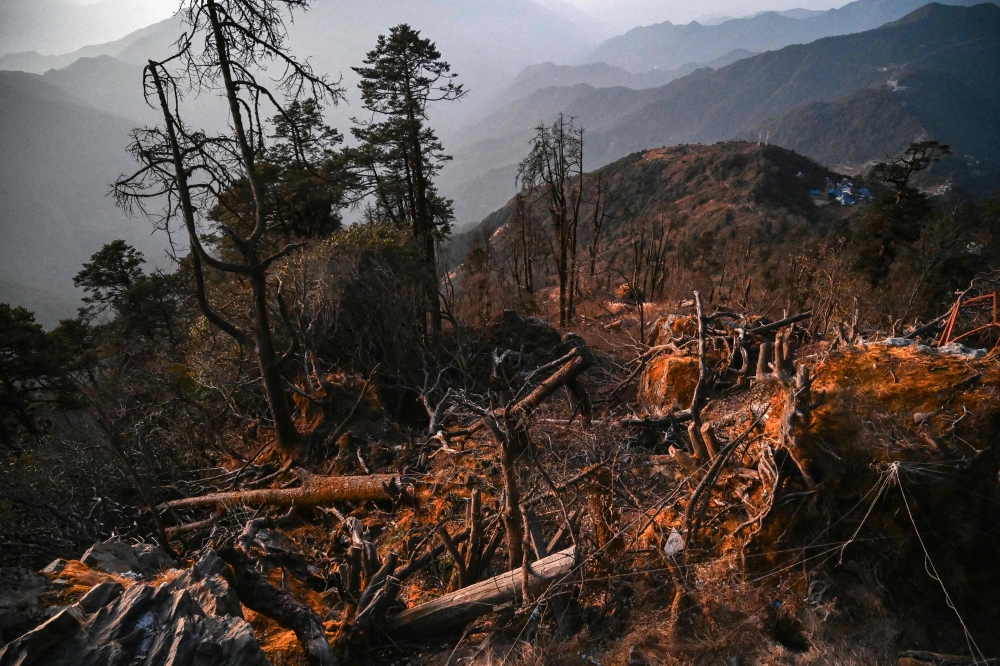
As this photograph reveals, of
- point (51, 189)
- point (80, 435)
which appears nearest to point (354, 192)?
point (80, 435)

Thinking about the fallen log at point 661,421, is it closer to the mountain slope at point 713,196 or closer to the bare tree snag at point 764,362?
the bare tree snag at point 764,362

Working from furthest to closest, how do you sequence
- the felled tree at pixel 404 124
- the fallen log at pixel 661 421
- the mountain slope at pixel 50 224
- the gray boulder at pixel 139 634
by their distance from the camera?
the mountain slope at pixel 50 224 → the felled tree at pixel 404 124 → the fallen log at pixel 661 421 → the gray boulder at pixel 139 634

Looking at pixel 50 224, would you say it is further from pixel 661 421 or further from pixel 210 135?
pixel 661 421

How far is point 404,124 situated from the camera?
560 inches

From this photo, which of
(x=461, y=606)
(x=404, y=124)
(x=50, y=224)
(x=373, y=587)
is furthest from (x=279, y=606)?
(x=50, y=224)

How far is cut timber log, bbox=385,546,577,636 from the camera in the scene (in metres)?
3.18

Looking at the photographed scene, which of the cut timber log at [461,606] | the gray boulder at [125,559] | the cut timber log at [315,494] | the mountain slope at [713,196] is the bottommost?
the mountain slope at [713,196]

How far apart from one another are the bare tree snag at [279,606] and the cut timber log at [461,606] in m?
0.55

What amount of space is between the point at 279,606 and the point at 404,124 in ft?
46.0

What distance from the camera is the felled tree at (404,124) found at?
558 inches

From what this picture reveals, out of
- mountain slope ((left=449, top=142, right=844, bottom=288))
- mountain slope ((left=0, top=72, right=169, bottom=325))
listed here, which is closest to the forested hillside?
mountain slope ((left=449, top=142, right=844, bottom=288))

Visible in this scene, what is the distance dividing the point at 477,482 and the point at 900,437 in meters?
3.69

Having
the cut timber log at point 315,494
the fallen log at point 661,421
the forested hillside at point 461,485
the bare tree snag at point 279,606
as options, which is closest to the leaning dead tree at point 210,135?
the forested hillside at point 461,485

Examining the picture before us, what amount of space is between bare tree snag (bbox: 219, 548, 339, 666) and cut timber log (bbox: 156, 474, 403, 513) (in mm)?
2029
